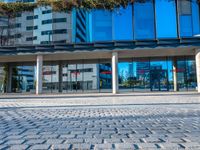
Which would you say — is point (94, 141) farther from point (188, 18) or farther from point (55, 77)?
point (188, 18)

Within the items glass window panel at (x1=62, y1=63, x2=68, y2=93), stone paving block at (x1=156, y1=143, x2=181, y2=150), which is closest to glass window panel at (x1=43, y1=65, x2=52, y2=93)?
glass window panel at (x1=62, y1=63, x2=68, y2=93)

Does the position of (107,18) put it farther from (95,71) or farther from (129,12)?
(95,71)

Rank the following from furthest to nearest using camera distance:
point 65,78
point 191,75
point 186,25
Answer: point 65,78 < point 186,25 < point 191,75

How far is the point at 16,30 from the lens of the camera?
266ft

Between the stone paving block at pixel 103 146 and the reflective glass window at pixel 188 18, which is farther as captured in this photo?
the reflective glass window at pixel 188 18

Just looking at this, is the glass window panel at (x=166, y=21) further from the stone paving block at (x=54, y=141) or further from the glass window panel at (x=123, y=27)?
the stone paving block at (x=54, y=141)

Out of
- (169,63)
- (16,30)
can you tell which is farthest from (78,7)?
(16,30)

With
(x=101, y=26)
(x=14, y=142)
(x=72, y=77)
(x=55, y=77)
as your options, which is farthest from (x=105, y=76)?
(x=14, y=142)

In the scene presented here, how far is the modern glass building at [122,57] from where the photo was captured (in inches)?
1133

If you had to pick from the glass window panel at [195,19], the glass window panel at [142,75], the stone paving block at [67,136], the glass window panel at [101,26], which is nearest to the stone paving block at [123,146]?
the stone paving block at [67,136]

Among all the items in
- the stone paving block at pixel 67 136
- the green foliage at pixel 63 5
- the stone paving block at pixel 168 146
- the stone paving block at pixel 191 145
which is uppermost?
the green foliage at pixel 63 5

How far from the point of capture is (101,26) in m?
38.1

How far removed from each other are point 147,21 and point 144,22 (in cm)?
46

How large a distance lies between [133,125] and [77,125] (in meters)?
1.59
